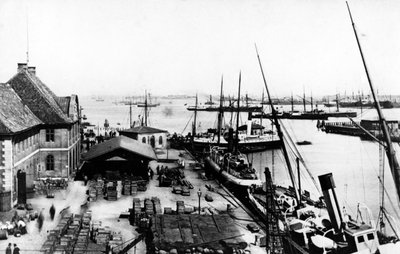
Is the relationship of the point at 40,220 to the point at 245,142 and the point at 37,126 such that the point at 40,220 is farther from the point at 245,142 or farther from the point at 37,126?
the point at 245,142

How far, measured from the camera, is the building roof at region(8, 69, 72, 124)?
125 feet

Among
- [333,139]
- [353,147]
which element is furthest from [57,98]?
[333,139]

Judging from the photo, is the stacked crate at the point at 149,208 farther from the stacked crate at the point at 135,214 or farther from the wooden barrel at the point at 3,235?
the wooden barrel at the point at 3,235

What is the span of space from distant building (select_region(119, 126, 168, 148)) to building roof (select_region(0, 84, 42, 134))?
1006 inches

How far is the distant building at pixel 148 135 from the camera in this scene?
62.4 meters

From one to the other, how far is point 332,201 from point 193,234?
26.1ft

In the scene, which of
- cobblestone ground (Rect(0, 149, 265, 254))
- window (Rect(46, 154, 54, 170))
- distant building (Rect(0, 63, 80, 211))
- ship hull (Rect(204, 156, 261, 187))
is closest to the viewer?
cobblestone ground (Rect(0, 149, 265, 254))

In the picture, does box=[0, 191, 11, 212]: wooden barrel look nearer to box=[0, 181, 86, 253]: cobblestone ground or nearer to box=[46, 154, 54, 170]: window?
box=[0, 181, 86, 253]: cobblestone ground

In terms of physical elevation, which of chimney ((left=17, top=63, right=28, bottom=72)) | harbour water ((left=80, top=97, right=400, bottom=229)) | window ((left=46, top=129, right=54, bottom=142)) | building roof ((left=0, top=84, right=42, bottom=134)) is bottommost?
harbour water ((left=80, top=97, right=400, bottom=229))

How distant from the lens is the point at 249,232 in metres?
25.5

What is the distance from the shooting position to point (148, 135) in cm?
6381

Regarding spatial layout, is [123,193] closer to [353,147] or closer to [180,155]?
[180,155]

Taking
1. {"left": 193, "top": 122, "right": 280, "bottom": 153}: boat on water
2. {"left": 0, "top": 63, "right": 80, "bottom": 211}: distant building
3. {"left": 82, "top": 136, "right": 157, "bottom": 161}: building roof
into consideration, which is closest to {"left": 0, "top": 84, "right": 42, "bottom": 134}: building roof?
{"left": 0, "top": 63, "right": 80, "bottom": 211}: distant building

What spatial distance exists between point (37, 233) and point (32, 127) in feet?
41.5
